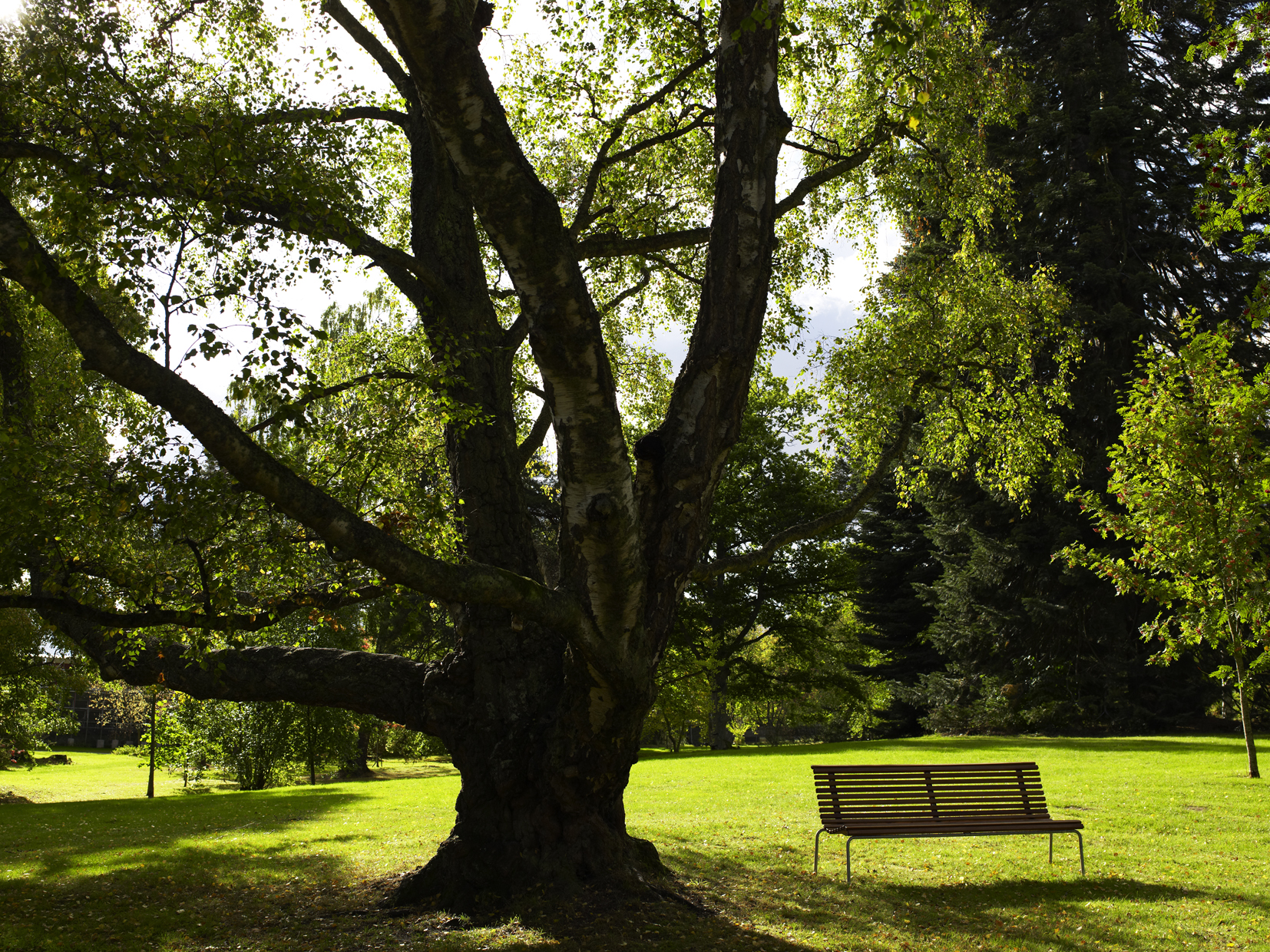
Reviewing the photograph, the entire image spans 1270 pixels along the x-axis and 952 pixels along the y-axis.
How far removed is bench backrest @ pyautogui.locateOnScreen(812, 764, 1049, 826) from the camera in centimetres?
787

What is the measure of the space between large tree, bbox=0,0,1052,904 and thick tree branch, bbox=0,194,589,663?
0.01 m

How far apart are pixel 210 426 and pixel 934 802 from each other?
23.0ft

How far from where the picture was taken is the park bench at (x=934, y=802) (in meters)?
7.51

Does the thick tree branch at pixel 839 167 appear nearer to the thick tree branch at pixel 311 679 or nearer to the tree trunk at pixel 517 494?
the tree trunk at pixel 517 494

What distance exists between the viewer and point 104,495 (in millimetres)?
5258

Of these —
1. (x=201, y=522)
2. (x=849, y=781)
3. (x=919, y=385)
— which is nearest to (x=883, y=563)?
(x=919, y=385)

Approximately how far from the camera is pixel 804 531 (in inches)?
320

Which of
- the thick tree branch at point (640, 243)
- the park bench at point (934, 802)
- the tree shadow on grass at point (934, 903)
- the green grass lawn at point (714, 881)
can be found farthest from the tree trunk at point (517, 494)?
the park bench at point (934, 802)

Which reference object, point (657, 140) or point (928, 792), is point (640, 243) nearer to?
point (657, 140)

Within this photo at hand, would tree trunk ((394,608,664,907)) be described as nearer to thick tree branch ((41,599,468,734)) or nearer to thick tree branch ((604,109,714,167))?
thick tree branch ((41,599,468,734))

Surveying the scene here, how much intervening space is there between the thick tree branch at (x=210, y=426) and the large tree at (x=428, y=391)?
1cm

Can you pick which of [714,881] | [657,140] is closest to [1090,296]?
[657,140]

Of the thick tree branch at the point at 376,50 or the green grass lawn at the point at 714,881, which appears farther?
the thick tree branch at the point at 376,50

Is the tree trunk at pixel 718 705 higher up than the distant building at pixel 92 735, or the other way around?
the tree trunk at pixel 718 705
